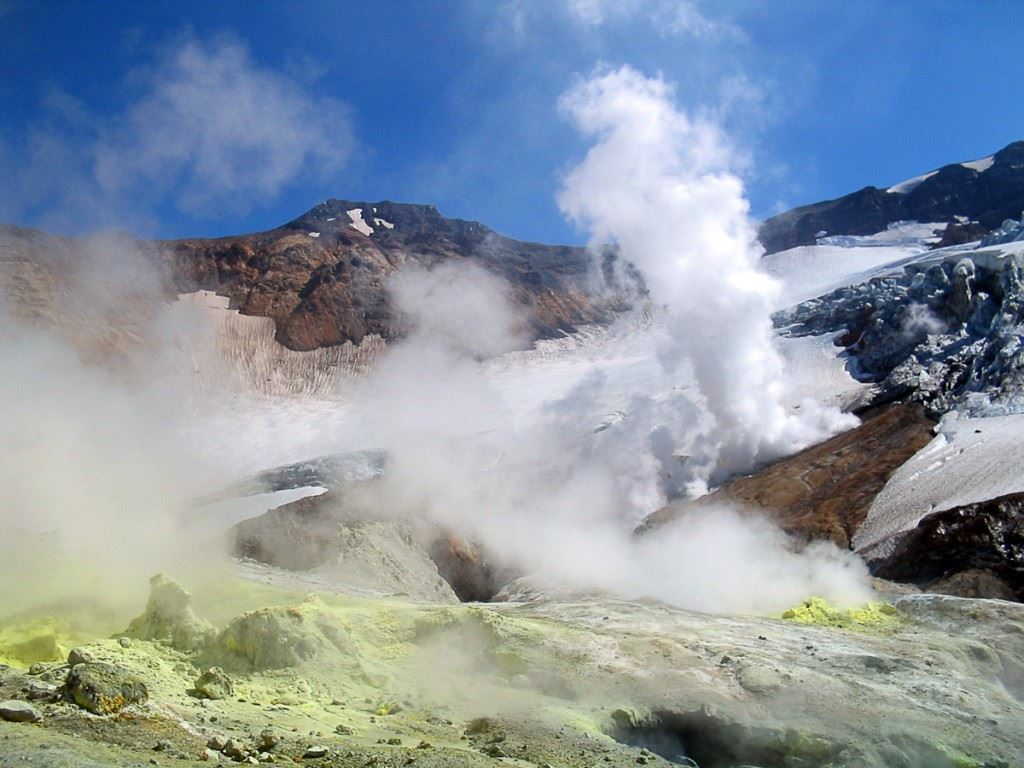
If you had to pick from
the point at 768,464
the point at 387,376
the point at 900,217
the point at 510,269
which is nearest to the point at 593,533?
the point at 768,464

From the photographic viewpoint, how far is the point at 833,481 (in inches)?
1216

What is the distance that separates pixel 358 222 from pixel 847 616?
258 feet

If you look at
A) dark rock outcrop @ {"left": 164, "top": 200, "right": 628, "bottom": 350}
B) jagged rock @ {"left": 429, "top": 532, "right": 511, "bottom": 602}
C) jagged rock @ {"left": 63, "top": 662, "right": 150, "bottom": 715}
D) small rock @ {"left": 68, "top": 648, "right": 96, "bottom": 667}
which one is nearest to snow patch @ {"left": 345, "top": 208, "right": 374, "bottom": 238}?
dark rock outcrop @ {"left": 164, "top": 200, "right": 628, "bottom": 350}

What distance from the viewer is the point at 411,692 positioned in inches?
398

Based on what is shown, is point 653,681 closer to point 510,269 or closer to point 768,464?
point 768,464

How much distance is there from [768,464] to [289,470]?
2231 cm

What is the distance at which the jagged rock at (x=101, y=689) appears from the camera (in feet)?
24.1

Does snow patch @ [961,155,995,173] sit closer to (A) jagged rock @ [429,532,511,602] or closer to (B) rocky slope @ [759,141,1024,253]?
(B) rocky slope @ [759,141,1024,253]

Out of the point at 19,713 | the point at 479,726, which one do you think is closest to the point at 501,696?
the point at 479,726

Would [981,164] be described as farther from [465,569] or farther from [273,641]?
[273,641]

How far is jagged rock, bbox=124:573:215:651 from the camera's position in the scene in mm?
10109

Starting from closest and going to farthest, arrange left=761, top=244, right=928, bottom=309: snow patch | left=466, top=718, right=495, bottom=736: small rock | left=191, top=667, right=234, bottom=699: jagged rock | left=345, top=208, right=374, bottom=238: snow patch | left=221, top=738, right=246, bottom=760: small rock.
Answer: left=221, top=738, right=246, bottom=760: small rock → left=191, top=667, right=234, bottom=699: jagged rock → left=466, top=718, right=495, bottom=736: small rock → left=761, top=244, right=928, bottom=309: snow patch → left=345, top=208, right=374, bottom=238: snow patch

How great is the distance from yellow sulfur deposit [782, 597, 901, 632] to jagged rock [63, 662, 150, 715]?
11.9 m

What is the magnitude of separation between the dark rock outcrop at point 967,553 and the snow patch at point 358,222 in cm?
6980
